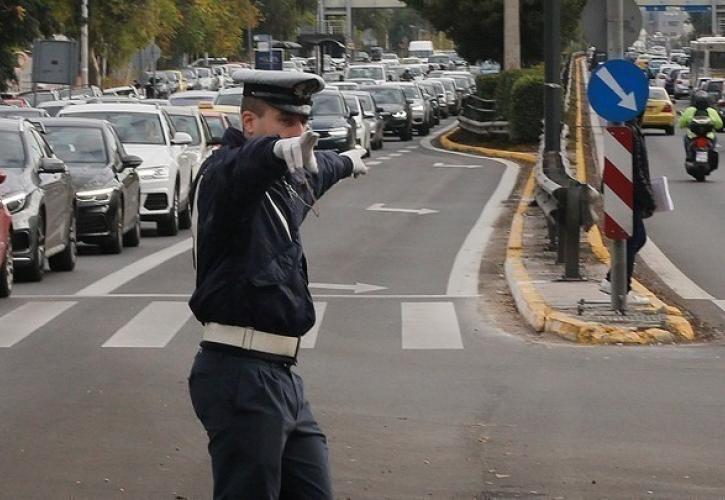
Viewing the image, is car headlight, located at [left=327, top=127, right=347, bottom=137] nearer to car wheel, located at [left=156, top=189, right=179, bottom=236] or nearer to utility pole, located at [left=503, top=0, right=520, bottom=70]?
utility pole, located at [left=503, top=0, right=520, bottom=70]

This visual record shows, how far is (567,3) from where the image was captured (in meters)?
58.3

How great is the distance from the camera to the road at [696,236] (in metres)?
16.7

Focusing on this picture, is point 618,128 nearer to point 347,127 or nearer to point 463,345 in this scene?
point 463,345

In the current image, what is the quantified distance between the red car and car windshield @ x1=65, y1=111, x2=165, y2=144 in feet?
29.7

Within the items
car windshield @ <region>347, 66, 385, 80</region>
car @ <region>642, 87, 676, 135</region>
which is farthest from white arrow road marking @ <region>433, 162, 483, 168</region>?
car windshield @ <region>347, 66, 385, 80</region>

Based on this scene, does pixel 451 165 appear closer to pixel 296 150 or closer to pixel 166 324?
pixel 166 324

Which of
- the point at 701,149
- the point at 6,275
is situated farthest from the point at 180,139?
the point at 701,149

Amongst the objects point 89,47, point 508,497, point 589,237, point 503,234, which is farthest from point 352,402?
point 89,47

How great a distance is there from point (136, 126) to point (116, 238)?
5.01 m

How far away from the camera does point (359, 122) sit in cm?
4419

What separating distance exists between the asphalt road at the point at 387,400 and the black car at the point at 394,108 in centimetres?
3780

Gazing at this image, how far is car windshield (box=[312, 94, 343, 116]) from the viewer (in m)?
43.2

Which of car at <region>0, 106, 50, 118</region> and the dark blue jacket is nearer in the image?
the dark blue jacket

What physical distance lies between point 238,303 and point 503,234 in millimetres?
18916
